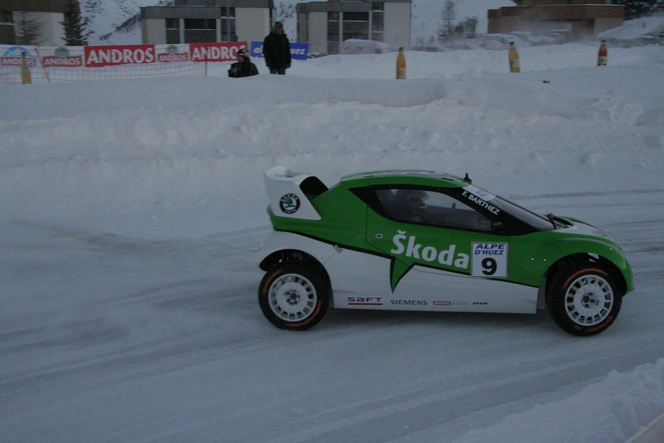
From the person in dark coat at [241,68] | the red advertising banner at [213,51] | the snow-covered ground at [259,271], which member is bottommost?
the snow-covered ground at [259,271]

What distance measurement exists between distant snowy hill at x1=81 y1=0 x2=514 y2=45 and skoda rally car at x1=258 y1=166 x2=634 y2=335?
61462mm

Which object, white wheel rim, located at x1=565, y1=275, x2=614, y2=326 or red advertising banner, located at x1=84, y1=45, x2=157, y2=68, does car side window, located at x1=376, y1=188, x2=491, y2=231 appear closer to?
white wheel rim, located at x1=565, y1=275, x2=614, y2=326

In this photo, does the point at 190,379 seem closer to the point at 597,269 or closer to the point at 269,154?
the point at 597,269

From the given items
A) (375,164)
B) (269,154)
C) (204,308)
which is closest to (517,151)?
(375,164)

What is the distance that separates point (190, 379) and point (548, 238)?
127 inches

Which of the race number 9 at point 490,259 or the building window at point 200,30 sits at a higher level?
the building window at point 200,30

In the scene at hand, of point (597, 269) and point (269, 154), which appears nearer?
point (597, 269)

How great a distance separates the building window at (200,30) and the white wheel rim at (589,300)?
1892 inches

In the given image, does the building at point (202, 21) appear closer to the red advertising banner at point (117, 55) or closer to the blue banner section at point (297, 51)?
the blue banner section at point (297, 51)

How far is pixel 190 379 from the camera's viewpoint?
190 inches

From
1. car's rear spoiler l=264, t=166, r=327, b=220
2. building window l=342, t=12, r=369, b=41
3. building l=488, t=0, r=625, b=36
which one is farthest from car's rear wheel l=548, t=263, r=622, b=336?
building window l=342, t=12, r=369, b=41

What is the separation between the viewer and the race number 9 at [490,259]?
17.7ft

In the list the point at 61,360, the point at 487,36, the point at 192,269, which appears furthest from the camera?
the point at 487,36

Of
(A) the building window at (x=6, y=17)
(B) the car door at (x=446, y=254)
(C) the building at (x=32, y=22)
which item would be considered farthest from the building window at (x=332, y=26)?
(B) the car door at (x=446, y=254)
